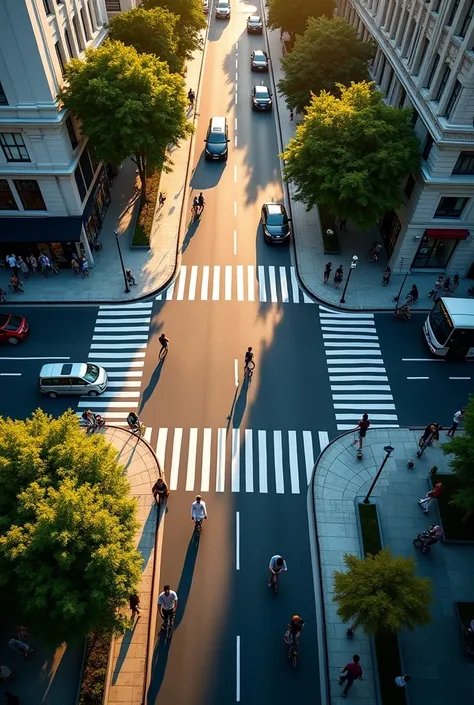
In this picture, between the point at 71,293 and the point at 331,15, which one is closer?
the point at 71,293

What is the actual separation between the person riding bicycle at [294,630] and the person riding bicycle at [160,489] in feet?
28.3

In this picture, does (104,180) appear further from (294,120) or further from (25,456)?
(25,456)

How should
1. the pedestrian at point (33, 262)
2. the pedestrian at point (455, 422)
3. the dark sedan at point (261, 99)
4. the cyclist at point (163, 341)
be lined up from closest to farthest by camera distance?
the pedestrian at point (455, 422)
the cyclist at point (163, 341)
the pedestrian at point (33, 262)
the dark sedan at point (261, 99)

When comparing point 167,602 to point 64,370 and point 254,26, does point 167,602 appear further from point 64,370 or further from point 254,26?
point 254,26

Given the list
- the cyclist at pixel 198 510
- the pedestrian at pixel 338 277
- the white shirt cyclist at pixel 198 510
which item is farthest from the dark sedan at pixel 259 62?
the white shirt cyclist at pixel 198 510

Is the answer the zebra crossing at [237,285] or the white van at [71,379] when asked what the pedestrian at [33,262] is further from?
the white van at [71,379]

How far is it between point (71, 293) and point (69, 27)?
746 inches

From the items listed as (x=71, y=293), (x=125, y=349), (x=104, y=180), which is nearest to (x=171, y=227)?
(x=104, y=180)

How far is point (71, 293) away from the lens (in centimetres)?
3591

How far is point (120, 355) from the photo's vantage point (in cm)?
3216

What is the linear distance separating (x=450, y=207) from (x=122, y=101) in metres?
24.6

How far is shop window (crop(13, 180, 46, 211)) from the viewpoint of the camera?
1359 inches

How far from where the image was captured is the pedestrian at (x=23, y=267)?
35.9 meters

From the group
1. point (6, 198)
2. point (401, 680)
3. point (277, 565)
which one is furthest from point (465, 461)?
point (6, 198)
